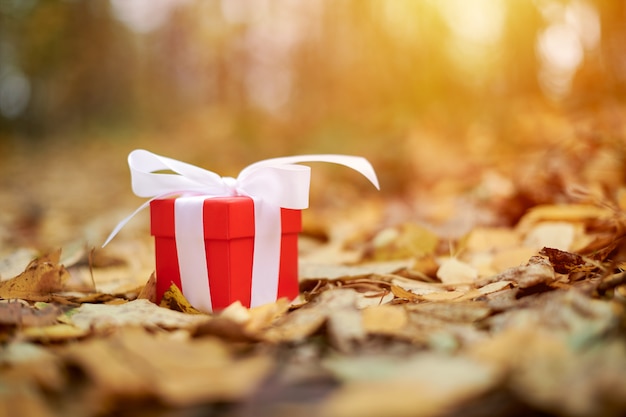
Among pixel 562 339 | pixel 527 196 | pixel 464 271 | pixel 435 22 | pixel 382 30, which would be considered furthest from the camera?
pixel 382 30

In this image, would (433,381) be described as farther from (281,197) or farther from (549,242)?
(549,242)

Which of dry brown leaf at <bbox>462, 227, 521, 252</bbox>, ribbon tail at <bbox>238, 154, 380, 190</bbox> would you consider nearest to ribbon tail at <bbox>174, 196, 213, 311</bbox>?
ribbon tail at <bbox>238, 154, 380, 190</bbox>

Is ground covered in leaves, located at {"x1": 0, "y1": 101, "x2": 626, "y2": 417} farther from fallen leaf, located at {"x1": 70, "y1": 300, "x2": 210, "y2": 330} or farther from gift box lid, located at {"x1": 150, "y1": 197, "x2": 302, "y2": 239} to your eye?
gift box lid, located at {"x1": 150, "y1": 197, "x2": 302, "y2": 239}

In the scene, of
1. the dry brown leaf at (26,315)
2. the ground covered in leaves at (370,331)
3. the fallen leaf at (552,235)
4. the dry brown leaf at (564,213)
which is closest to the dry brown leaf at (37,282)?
the ground covered in leaves at (370,331)

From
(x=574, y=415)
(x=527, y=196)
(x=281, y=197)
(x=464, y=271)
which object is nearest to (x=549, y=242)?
(x=464, y=271)

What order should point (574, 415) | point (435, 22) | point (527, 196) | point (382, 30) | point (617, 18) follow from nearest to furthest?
1. point (574, 415)
2. point (527, 196)
3. point (617, 18)
4. point (435, 22)
5. point (382, 30)

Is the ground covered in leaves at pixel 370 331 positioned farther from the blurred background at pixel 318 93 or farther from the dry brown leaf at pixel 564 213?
the blurred background at pixel 318 93
